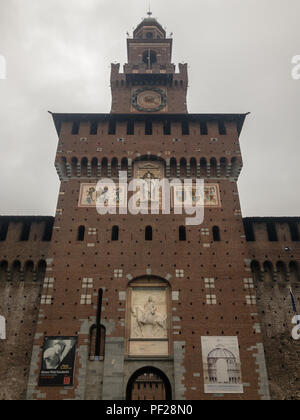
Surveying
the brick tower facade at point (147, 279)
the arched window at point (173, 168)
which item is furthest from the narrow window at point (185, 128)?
the arched window at point (173, 168)

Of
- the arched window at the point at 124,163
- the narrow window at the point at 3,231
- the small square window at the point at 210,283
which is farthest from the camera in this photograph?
the arched window at the point at 124,163

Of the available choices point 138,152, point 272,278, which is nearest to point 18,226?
point 138,152

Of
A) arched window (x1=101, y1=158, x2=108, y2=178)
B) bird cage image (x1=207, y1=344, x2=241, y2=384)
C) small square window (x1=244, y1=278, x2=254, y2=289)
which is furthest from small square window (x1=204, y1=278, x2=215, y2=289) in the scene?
arched window (x1=101, y1=158, x2=108, y2=178)

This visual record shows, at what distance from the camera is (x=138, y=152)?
22.2 meters

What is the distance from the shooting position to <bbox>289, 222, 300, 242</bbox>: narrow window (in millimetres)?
21066

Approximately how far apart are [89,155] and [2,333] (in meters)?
10.7

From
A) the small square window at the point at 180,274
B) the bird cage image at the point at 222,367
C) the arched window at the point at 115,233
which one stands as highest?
the arched window at the point at 115,233

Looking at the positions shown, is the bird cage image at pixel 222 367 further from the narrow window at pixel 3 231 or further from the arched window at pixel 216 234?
the narrow window at pixel 3 231

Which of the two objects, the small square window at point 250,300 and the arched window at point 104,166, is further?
the arched window at point 104,166

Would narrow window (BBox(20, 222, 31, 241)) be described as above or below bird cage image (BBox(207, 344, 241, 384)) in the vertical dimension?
above

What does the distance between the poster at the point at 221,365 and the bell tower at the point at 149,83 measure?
53.0ft

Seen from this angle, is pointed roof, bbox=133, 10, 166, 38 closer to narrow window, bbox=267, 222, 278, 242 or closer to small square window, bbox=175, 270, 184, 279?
narrow window, bbox=267, 222, 278, 242

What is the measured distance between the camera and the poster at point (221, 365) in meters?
16.1

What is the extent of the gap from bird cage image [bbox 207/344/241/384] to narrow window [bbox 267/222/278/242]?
7241mm
